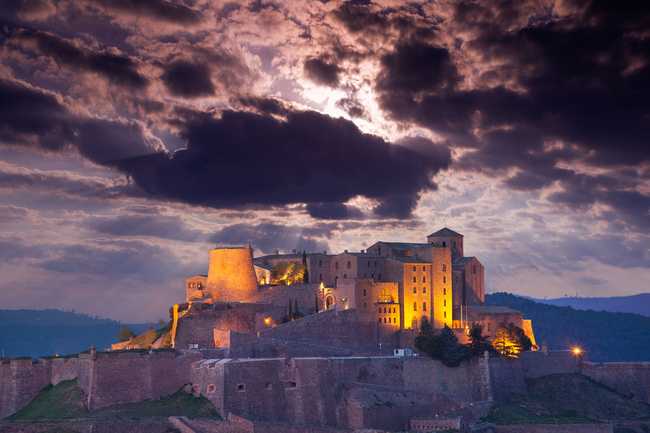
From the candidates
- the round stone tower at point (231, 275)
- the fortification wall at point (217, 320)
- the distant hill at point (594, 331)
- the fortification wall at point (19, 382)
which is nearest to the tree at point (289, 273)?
the round stone tower at point (231, 275)

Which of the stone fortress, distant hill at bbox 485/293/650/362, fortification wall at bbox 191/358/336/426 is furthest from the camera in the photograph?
distant hill at bbox 485/293/650/362

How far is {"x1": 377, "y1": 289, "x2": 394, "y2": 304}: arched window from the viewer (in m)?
76.2

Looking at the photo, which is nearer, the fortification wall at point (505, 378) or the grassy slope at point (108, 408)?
the grassy slope at point (108, 408)

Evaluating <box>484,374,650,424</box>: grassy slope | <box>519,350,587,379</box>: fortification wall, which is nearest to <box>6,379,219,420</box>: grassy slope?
<box>484,374,650,424</box>: grassy slope

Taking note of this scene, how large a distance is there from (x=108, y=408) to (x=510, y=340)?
130ft

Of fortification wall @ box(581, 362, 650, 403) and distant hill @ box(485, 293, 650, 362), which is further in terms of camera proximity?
distant hill @ box(485, 293, 650, 362)

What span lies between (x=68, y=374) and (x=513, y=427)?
35.8 m

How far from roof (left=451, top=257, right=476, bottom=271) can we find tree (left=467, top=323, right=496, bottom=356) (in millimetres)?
10027

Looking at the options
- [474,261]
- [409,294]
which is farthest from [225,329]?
[474,261]

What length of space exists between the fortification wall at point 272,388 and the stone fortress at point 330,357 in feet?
0.25

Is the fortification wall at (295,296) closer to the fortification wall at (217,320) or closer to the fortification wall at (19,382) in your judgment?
the fortification wall at (217,320)

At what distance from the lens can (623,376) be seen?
81.8m

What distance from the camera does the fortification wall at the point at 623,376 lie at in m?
81.2

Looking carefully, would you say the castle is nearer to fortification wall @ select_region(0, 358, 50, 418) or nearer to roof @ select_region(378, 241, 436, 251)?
roof @ select_region(378, 241, 436, 251)
